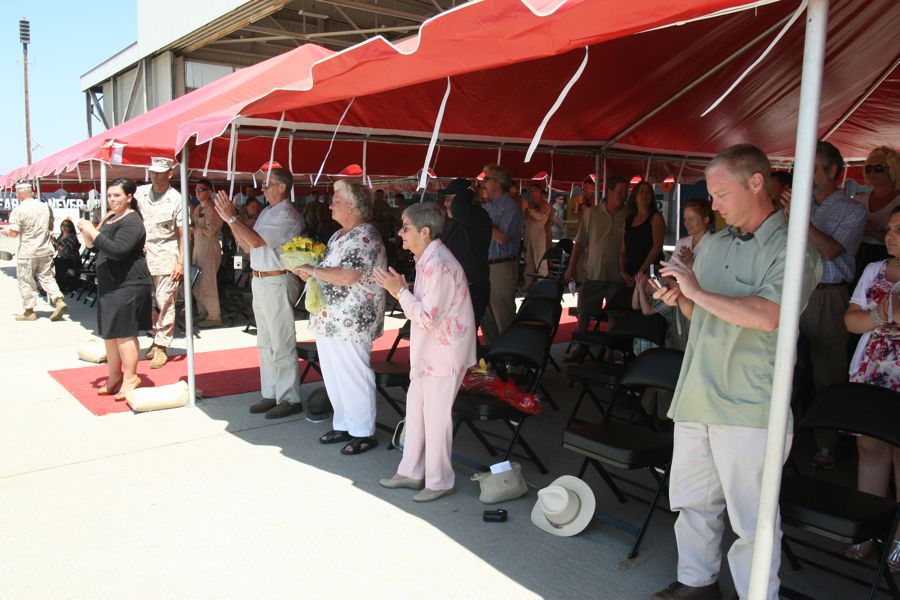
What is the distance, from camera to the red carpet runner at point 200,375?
20.2 feet

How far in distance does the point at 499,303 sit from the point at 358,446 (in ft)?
8.77

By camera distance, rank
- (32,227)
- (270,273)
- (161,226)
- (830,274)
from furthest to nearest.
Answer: (32,227), (161,226), (270,273), (830,274)

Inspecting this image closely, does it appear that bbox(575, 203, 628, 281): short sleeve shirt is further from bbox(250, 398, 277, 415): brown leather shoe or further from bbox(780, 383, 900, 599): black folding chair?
bbox(780, 383, 900, 599): black folding chair

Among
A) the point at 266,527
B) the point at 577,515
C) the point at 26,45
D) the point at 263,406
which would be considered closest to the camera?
the point at 577,515

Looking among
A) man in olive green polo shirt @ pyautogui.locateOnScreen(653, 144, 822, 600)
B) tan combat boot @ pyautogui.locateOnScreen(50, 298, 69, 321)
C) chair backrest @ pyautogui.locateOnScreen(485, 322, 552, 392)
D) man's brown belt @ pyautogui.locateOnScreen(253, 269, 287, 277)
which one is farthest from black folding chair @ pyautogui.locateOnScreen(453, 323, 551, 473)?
tan combat boot @ pyautogui.locateOnScreen(50, 298, 69, 321)

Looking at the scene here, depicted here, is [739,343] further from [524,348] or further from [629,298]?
[629,298]

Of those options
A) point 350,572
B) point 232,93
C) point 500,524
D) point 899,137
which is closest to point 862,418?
point 500,524

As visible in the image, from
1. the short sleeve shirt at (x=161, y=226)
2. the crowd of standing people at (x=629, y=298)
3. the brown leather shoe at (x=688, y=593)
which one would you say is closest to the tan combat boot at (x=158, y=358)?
the crowd of standing people at (x=629, y=298)

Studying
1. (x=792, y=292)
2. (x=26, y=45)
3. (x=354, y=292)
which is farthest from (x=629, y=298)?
(x=26, y=45)

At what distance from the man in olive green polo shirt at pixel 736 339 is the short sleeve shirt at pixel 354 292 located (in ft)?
7.74

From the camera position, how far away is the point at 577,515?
3518 mm

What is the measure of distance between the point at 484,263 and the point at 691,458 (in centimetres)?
302

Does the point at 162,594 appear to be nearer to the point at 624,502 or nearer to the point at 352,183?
the point at 624,502

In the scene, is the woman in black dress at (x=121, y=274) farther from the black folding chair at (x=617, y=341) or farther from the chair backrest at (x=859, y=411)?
the chair backrest at (x=859, y=411)
